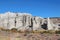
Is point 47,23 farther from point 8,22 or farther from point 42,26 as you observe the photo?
point 8,22

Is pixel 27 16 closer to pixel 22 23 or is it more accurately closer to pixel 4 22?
pixel 22 23

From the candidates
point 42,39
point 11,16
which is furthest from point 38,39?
point 11,16

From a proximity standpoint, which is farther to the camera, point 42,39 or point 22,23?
point 22,23

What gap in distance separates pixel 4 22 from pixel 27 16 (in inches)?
376

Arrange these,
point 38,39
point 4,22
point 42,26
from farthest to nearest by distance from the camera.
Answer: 1. point 42,26
2. point 4,22
3. point 38,39

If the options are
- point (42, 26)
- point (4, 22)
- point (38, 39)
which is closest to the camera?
point (38, 39)

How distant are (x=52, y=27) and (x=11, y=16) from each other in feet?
46.9

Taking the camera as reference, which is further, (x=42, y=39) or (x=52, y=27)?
(x=52, y=27)

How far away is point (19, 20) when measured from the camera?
64.5 metres

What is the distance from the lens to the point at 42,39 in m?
11.8

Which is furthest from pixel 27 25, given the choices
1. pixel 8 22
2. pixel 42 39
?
pixel 42 39

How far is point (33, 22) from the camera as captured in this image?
64.5m

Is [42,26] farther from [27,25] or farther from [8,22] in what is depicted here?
[8,22]

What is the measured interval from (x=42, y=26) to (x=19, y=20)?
7932 millimetres
